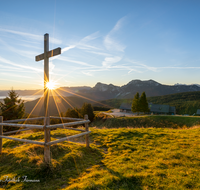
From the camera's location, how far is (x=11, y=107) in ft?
80.5

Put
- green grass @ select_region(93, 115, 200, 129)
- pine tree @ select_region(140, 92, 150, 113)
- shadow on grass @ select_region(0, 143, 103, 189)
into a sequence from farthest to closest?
pine tree @ select_region(140, 92, 150, 113)
green grass @ select_region(93, 115, 200, 129)
shadow on grass @ select_region(0, 143, 103, 189)

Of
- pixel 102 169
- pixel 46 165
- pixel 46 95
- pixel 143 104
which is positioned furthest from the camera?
pixel 143 104

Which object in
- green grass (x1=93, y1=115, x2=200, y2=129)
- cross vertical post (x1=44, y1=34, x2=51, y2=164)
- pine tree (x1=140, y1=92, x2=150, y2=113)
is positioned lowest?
green grass (x1=93, y1=115, x2=200, y2=129)

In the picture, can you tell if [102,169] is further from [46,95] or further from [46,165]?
[46,95]

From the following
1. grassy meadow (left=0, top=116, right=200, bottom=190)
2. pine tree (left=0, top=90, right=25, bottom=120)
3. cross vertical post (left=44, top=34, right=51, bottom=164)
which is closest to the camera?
grassy meadow (left=0, top=116, right=200, bottom=190)

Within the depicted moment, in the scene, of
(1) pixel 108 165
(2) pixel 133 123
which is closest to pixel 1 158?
(1) pixel 108 165

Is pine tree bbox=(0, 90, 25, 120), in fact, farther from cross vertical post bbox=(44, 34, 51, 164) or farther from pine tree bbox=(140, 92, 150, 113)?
pine tree bbox=(140, 92, 150, 113)

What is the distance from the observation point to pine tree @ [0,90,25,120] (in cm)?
2398

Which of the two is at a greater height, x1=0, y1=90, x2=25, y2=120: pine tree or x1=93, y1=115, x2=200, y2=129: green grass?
x1=0, y1=90, x2=25, y2=120: pine tree

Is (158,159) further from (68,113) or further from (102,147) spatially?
(68,113)

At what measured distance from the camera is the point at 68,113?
1925 inches

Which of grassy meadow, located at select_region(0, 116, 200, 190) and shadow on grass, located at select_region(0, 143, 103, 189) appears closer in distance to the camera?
grassy meadow, located at select_region(0, 116, 200, 190)

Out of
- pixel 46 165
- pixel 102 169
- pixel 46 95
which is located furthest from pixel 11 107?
pixel 102 169

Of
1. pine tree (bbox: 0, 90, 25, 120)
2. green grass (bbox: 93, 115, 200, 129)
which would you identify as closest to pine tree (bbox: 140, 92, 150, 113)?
green grass (bbox: 93, 115, 200, 129)
